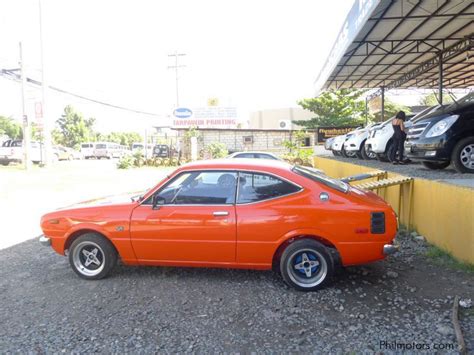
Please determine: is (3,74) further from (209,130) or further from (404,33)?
(404,33)

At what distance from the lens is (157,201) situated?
4430 millimetres

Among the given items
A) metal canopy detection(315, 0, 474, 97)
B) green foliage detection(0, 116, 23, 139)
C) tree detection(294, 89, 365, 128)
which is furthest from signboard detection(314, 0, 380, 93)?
green foliage detection(0, 116, 23, 139)

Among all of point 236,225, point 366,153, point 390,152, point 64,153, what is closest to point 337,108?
point 366,153

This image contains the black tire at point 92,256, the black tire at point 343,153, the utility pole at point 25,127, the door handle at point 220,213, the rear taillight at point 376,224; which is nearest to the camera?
the rear taillight at point 376,224

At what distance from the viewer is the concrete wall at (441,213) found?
15.4 feet

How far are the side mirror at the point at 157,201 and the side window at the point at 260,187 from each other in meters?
0.85

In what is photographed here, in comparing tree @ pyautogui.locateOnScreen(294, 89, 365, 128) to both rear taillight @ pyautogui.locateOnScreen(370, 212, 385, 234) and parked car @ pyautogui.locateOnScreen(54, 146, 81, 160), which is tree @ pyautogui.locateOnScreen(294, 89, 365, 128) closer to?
parked car @ pyautogui.locateOnScreen(54, 146, 81, 160)

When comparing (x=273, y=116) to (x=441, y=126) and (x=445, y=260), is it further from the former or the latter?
(x=445, y=260)

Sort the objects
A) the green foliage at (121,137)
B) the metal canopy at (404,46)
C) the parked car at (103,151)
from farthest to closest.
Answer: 1. the green foliage at (121,137)
2. the parked car at (103,151)
3. the metal canopy at (404,46)

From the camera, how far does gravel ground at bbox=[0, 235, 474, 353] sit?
326 cm

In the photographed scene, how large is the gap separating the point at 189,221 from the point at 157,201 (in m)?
0.44

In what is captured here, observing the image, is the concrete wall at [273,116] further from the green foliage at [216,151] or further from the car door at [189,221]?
the car door at [189,221]

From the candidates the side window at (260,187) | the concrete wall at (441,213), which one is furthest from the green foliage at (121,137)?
the side window at (260,187)

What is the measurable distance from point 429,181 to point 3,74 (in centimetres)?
2755
